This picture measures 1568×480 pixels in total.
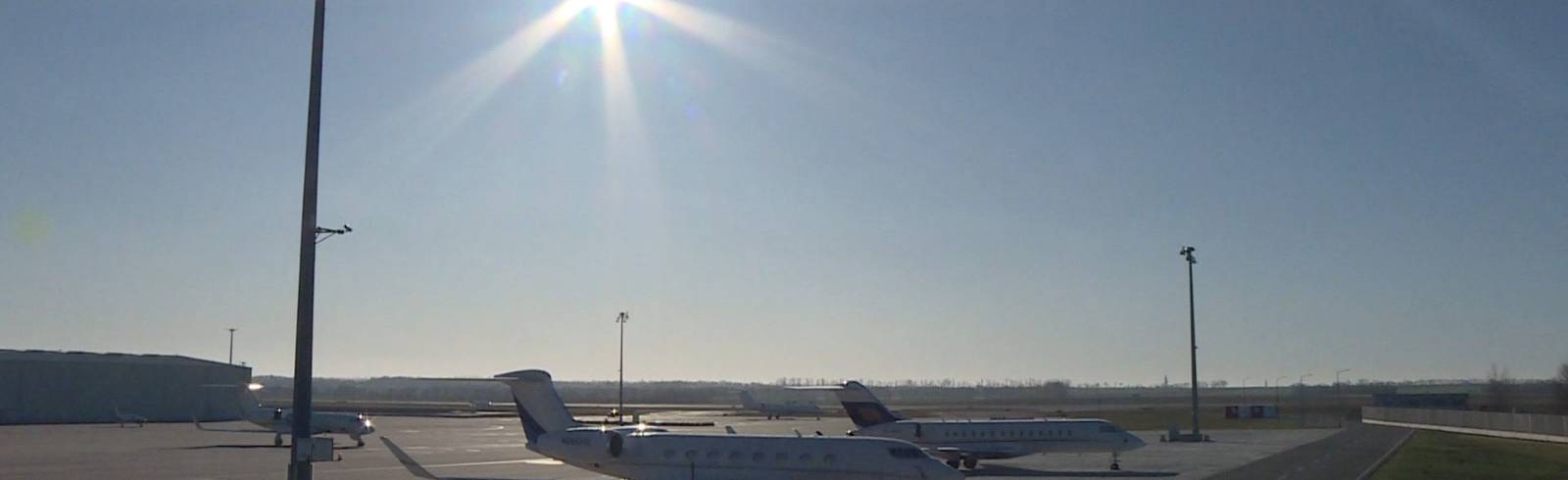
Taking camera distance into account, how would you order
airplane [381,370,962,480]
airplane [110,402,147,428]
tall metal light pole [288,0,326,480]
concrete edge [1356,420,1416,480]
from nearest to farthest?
tall metal light pole [288,0,326,480]
airplane [381,370,962,480]
concrete edge [1356,420,1416,480]
airplane [110,402,147,428]

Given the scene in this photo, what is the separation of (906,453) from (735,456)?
3.99 metres

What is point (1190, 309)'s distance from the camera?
7131cm

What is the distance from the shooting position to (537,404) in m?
30.4

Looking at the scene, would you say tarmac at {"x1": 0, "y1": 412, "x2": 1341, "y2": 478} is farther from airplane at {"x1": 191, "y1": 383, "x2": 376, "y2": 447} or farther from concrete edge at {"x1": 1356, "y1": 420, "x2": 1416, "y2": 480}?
concrete edge at {"x1": 1356, "y1": 420, "x2": 1416, "y2": 480}

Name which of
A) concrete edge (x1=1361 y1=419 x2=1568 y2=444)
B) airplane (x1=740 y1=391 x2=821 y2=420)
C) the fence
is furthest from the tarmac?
airplane (x1=740 y1=391 x2=821 y2=420)

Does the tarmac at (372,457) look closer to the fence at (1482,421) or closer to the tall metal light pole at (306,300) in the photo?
the fence at (1482,421)

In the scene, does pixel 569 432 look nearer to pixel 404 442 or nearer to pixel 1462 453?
pixel 404 442

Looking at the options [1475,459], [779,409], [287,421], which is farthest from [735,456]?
→ [779,409]

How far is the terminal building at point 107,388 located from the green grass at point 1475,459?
76564 millimetres

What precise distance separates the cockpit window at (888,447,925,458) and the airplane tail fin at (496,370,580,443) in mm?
8193

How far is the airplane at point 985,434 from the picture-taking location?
155 ft

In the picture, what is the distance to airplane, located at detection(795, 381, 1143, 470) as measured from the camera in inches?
1857

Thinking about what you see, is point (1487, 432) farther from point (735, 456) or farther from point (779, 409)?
point (779, 409)

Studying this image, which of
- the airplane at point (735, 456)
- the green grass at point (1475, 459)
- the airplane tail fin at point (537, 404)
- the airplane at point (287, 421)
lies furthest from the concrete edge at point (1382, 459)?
the airplane at point (287, 421)
